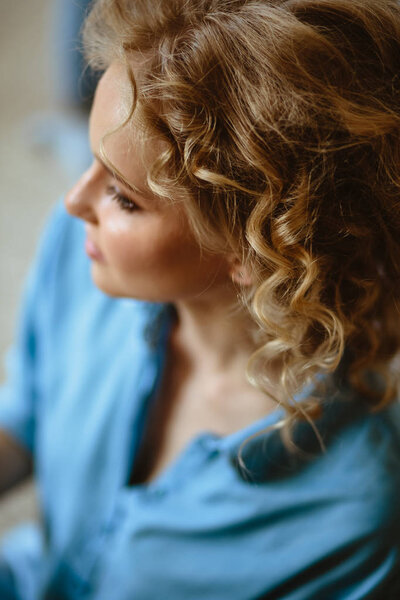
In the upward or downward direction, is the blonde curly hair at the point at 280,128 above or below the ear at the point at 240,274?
above

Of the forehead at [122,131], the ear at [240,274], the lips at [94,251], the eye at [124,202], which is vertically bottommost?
the ear at [240,274]

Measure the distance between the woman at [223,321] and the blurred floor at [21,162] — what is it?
0.69m

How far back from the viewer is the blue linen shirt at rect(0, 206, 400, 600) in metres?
0.76

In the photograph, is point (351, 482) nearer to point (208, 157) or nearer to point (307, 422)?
point (307, 422)

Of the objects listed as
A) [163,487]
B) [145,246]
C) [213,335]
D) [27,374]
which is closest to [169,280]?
[145,246]

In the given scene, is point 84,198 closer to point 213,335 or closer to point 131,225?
point 131,225

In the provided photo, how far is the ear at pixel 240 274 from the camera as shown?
0.69m

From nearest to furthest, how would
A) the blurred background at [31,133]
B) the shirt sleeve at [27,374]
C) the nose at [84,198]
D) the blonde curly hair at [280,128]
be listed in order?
the blonde curly hair at [280,128]
the nose at [84,198]
the shirt sleeve at [27,374]
the blurred background at [31,133]

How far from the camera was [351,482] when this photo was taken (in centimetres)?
76

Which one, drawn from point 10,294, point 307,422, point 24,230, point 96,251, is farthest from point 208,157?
point 24,230

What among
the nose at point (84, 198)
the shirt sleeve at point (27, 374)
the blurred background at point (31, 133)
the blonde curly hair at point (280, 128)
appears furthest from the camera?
the blurred background at point (31, 133)

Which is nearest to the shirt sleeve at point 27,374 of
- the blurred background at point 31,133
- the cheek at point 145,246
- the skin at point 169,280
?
the skin at point 169,280

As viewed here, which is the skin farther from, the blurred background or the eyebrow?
the blurred background

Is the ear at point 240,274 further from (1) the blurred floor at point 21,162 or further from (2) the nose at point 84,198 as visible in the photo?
(1) the blurred floor at point 21,162
